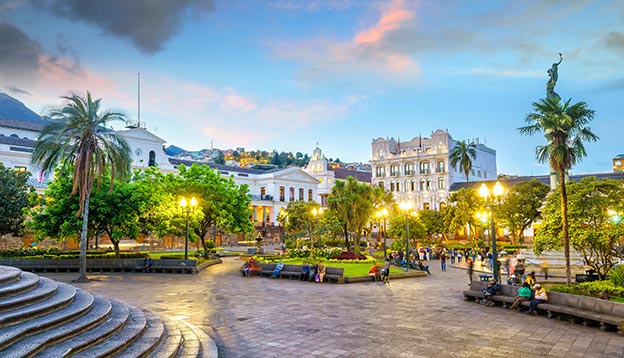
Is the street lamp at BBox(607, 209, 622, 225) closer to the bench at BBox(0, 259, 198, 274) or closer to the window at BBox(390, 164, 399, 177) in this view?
the bench at BBox(0, 259, 198, 274)

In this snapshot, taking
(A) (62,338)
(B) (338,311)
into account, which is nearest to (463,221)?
(B) (338,311)

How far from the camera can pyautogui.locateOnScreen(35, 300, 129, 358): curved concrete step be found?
6.92 m

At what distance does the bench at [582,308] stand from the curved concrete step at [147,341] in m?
10.9

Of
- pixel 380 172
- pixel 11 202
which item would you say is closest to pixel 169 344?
pixel 11 202

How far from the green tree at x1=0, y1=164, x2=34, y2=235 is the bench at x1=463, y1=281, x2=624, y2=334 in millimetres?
32769

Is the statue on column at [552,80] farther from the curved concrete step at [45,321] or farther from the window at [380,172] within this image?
the window at [380,172]

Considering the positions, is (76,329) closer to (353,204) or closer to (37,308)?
(37,308)

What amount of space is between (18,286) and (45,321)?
173 cm

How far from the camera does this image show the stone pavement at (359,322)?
368 inches

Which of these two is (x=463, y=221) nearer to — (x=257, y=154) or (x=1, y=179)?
(x=1, y=179)

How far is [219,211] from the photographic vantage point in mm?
31734

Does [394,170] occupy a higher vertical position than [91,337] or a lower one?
higher

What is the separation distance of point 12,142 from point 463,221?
5699 centimetres

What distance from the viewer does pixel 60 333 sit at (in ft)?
24.9
